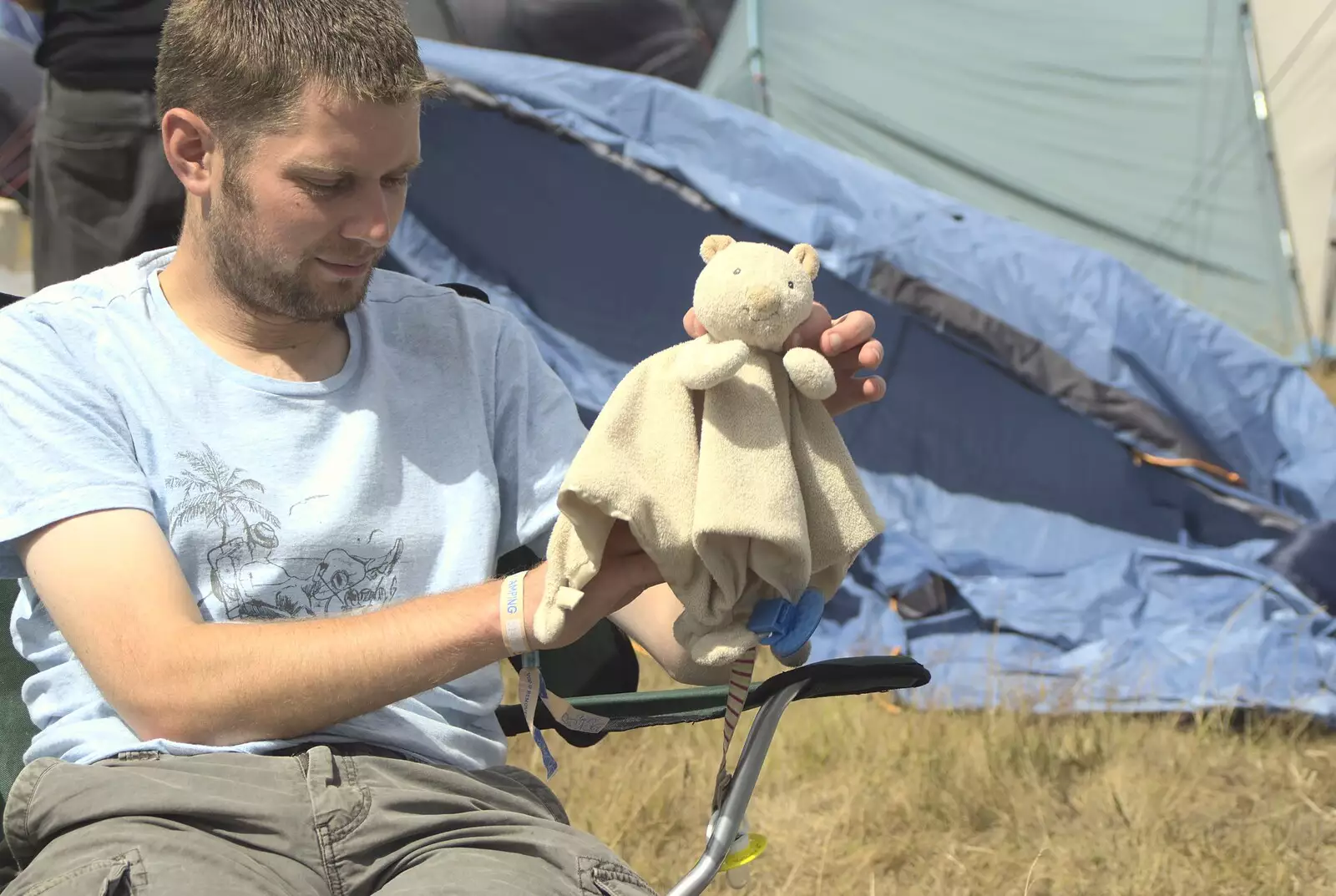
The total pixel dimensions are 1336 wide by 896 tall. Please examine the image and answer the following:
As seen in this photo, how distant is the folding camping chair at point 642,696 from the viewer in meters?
1.59

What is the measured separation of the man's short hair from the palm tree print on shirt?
40 cm

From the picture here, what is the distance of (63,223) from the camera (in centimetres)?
340

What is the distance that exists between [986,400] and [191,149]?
2.45 m

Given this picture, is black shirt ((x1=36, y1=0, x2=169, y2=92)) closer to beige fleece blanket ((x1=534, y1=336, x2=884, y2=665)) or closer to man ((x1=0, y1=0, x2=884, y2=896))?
man ((x1=0, y1=0, x2=884, y2=896))

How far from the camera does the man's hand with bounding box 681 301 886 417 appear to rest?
4.41 feet

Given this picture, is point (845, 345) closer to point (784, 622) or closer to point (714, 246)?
point (714, 246)

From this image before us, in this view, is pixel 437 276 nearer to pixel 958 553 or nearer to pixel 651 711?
pixel 958 553

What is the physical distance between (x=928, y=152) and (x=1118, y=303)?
1418mm

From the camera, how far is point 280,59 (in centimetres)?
156

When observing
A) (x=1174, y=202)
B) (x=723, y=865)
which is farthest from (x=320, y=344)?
(x=1174, y=202)

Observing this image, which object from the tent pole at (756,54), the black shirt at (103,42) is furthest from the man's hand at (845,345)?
the tent pole at (756,54)

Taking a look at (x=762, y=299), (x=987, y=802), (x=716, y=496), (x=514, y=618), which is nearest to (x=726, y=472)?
(x=716, y=496)

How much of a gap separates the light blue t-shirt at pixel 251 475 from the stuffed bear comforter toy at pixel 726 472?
32 centimetres

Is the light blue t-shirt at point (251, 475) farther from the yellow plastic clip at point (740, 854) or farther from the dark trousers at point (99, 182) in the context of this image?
the dark trousers at point (99, 182)
